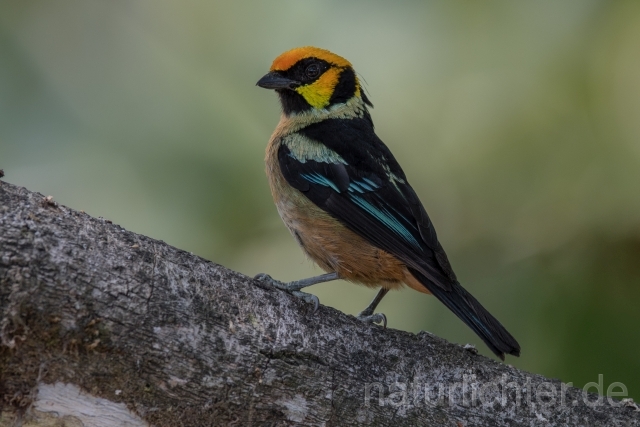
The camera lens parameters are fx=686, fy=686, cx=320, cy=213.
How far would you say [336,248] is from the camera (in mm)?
3625

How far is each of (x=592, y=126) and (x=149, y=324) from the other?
95.9 inches

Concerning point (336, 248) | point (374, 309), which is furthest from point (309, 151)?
point (374, 309)

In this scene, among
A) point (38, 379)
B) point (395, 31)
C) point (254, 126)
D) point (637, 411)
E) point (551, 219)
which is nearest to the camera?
point (38, 379)

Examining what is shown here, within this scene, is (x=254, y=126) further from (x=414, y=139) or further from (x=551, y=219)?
(x=551, y=219)

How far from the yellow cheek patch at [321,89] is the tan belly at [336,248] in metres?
0.96

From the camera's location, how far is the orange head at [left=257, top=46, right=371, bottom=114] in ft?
14.4

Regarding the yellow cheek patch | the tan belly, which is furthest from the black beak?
the tan belly

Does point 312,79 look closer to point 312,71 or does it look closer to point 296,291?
point 312,71

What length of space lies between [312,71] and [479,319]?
2.17 meters

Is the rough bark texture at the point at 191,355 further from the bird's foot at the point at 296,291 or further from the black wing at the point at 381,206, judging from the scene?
the black wing at the point at 381,206

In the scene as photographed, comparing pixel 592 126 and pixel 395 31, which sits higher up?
pixel 395 31

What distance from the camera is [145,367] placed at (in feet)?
7.30

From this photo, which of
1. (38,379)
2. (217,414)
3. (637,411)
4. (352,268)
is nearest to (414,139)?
(352,268)

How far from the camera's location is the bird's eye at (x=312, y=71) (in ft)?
14.9
